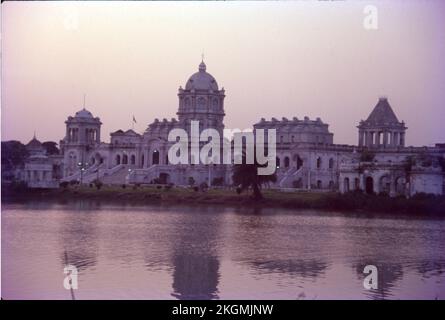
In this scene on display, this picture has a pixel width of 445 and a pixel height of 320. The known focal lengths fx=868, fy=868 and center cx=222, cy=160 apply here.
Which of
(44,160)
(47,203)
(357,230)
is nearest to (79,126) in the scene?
(44,160)

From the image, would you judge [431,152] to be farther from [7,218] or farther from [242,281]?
[242,281]

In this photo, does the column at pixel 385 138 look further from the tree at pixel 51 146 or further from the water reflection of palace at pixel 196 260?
the tree at pixel 51 146

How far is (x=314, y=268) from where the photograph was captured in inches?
679

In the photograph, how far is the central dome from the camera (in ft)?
184

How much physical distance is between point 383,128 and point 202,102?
1188 centimetres

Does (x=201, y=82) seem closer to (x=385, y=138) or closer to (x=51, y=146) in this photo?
(x=385, y=138)

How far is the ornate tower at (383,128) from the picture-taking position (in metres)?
51.2

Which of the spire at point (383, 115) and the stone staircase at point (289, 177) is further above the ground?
the spire at point (383, 115)

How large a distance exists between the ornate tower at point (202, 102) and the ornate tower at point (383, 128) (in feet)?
30.5

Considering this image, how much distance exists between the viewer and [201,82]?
2213 inches

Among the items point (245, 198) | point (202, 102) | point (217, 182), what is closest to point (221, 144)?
point (217, 182)

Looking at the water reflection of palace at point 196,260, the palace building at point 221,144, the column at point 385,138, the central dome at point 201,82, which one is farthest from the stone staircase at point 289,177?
the water reflection of palace at point 196,260

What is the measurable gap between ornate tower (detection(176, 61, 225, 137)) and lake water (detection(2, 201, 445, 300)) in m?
25.9

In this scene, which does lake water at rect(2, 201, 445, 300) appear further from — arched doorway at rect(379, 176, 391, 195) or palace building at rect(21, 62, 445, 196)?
palace building at rect(21, 62, 445, 196)
